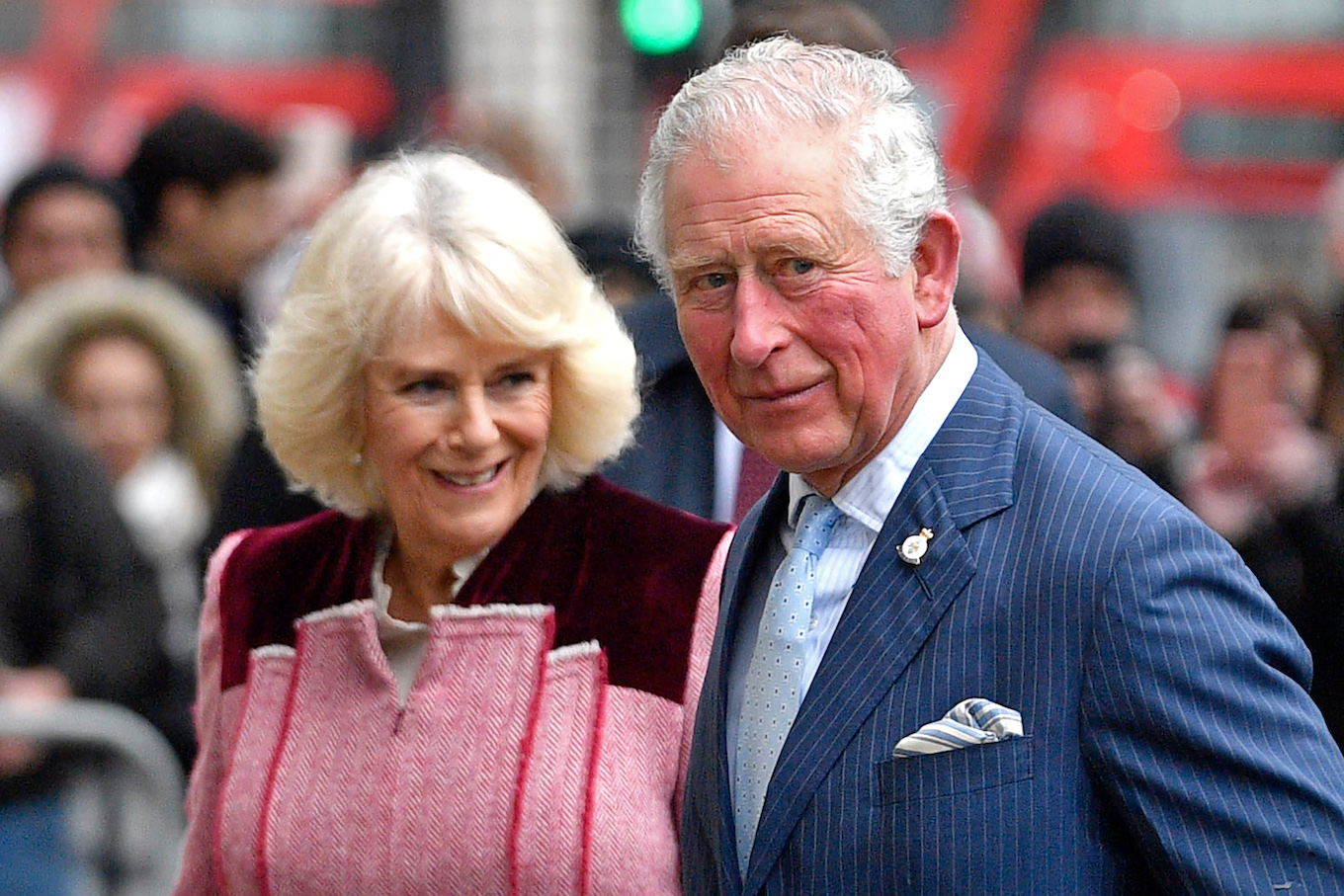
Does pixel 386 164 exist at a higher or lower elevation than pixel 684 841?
higher

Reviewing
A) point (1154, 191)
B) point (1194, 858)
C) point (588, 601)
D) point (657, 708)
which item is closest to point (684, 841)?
point (657, 708)

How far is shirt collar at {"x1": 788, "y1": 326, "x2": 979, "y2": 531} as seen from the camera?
2.43 meters

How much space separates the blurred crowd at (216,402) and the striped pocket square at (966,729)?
1318mm

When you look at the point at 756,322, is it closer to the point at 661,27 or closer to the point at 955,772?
the point at 955,772

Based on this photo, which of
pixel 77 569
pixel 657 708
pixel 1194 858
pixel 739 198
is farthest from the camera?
pixel 77 569

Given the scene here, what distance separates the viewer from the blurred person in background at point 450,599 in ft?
9.52

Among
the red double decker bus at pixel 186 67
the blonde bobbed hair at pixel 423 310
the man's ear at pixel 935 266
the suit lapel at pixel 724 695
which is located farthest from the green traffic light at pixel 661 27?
the man's ear at pixel 935 266

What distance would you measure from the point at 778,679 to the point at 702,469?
1.16 m

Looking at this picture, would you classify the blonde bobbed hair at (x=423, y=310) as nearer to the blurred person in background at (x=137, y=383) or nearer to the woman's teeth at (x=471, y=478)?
the woman's teeth at (x=471, y=478)

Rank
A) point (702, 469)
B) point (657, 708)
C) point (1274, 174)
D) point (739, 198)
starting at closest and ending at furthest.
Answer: point (739, 198), point (657, 708), point (702, 469), point (1274, 174)

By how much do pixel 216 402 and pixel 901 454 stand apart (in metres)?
3.88

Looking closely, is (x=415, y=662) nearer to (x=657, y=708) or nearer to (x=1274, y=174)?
(x=657, y=708)

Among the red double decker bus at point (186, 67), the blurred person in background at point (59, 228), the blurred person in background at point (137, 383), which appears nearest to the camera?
the blurred person in background at point (137, 383)

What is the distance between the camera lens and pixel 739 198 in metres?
2.33
